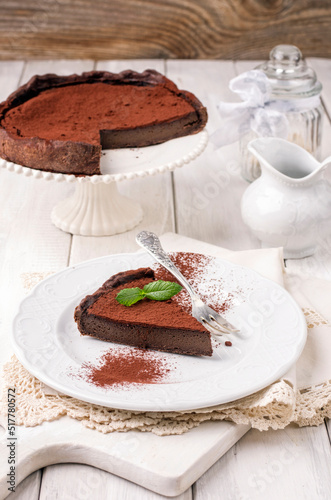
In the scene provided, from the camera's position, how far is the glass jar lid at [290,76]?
253 cm

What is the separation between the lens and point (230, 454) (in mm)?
1414

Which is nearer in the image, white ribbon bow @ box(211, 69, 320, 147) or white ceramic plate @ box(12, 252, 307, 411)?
white ceramic plate @ box(12, 252, 307, 411)

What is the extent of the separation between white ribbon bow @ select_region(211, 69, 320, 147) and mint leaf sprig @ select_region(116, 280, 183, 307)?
3.37 ft

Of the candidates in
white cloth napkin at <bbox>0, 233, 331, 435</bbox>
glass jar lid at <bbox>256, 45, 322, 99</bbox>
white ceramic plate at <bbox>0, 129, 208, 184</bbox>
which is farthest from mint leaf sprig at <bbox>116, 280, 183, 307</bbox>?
glass jar lid at <bbox>256, 45, 322, 99</bbox>

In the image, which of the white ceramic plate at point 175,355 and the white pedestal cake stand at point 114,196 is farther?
the white pedestal cake stand at point 114,196

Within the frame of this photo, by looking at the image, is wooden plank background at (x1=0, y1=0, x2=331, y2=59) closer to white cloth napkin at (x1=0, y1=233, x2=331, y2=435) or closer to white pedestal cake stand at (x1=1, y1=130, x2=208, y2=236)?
white pedestal cake stand at (x1=1, y1=130, x2=208, y2=236)

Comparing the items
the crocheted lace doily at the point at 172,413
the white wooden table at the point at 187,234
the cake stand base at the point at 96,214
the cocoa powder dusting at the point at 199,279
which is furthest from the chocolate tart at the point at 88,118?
the crocheted lace doily at the point at 172,413

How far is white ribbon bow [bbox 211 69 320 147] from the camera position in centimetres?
248

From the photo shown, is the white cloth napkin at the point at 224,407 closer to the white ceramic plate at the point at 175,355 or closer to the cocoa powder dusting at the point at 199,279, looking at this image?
the white ceramic plate at the point at 175,355

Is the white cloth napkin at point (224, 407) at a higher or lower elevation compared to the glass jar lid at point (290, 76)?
lower

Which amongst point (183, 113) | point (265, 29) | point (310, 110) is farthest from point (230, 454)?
point (265, 29)

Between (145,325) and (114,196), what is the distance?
2.97 ft

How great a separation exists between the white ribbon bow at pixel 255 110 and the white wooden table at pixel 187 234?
0.79ft

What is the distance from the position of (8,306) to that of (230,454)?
2.66 feet
